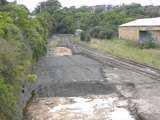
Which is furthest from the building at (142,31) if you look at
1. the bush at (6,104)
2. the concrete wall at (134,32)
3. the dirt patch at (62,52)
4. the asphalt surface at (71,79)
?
the bush at (6,104)

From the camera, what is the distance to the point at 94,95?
14664mm

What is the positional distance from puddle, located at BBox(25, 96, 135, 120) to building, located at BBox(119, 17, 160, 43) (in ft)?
77.4

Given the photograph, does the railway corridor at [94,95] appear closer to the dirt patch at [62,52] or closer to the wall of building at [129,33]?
the dirt patch at [62,52]

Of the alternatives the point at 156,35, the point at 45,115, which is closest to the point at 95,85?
the point at 45,115

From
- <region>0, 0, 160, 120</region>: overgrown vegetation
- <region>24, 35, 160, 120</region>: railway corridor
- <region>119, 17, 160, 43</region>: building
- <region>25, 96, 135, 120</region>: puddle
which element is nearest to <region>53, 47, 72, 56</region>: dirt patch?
<region>0, 0, 160, 120</region>: overgrown vegetation

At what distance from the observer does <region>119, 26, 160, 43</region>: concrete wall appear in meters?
36.1

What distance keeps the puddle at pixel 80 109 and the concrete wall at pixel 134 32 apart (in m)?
23.4

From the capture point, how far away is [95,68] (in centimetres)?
2209

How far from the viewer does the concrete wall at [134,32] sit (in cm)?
3612

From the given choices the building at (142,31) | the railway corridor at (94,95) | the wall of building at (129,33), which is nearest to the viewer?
the railway corridor at (94,95)

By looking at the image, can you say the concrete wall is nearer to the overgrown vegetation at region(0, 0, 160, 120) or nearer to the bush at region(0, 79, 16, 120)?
the overgrown vegetation at region(0, 0, 160, 120)

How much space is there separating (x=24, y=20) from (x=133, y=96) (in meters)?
11.5

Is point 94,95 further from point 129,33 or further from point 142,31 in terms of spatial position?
point 129,33

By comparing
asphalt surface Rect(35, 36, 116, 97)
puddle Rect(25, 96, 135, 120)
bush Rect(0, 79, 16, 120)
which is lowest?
asphalt surface Rect(35, 36, 116, 97)
